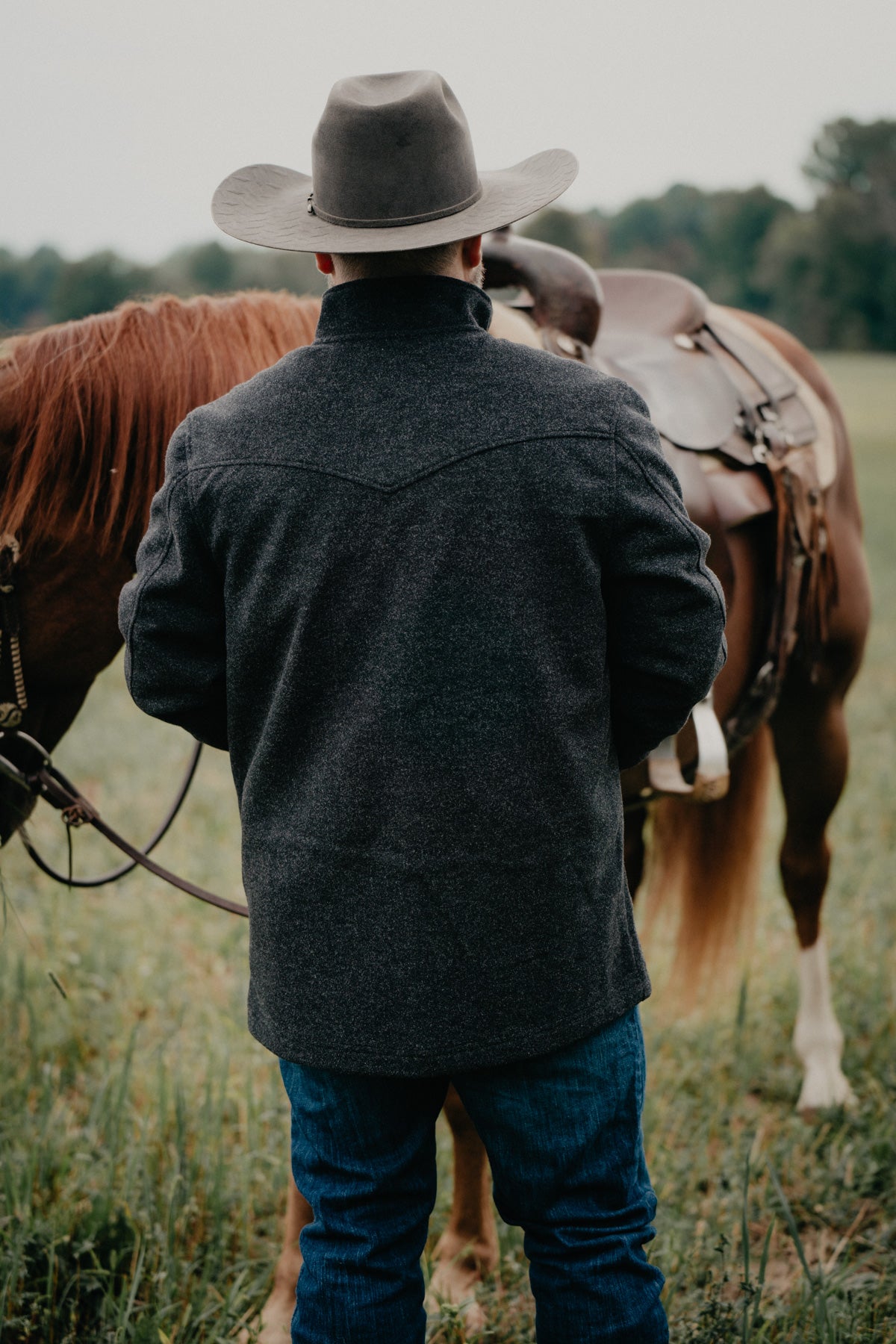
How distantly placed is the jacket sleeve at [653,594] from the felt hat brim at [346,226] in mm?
266

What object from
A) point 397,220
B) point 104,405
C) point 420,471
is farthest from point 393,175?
point 104,405

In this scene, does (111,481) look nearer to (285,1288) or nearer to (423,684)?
(423,684)

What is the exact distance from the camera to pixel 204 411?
1283 mm

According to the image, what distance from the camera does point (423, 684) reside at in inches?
47.6

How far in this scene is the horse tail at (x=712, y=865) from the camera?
309cm

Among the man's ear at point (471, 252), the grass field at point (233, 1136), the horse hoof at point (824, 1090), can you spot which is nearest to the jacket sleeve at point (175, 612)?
the man's ear at point (471, 252)

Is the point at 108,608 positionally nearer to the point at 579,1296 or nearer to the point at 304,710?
the point at 304,710

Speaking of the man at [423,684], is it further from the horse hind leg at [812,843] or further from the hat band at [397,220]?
the horse hind leg at [812,843]

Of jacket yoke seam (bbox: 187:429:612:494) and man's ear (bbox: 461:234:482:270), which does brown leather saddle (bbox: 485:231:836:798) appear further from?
jacket yoke seam (bbox: 187:429:612:494)

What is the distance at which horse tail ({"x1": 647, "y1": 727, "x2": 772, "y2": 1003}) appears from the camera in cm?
309

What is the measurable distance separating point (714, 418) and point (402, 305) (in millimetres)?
1483

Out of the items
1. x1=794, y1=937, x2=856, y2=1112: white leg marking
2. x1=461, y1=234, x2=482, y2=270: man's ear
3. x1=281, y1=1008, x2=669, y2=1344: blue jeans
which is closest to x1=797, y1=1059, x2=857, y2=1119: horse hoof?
x1=794, y1=937, x2=856, y2=1112: white leg marking

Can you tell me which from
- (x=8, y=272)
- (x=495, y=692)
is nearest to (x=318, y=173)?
(x=495, y=692)

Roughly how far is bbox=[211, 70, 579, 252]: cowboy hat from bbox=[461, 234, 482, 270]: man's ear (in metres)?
0.04
